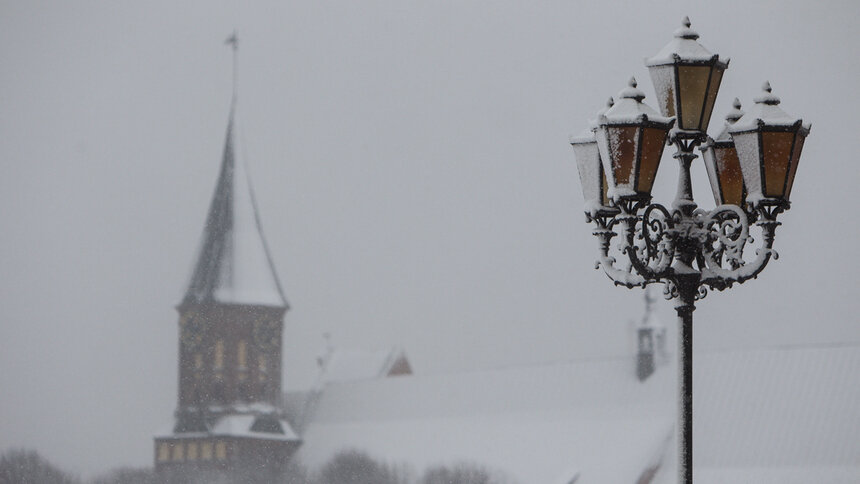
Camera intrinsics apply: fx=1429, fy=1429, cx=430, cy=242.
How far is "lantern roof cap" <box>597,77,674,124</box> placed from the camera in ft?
20.3

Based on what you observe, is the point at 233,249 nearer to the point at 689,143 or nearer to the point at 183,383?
the point at 183,383

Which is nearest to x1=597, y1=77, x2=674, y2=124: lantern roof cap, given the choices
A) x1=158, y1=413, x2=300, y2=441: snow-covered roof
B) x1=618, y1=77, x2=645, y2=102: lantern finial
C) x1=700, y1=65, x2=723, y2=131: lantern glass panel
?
x1=618, y1=77, x2=645, y2=102: lantern finial

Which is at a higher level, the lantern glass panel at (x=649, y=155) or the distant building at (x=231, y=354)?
the lantern glass panel at (x=649, y=155)

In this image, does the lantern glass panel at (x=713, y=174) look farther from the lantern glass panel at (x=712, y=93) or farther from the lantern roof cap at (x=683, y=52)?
the lantern roof cap at (x=683, y=52)

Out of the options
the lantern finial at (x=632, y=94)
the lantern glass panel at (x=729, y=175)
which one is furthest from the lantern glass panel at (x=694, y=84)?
the lantern glass panel at (x=729, y=175)

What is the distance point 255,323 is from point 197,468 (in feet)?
16.9

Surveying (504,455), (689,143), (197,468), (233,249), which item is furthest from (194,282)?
(689,143)

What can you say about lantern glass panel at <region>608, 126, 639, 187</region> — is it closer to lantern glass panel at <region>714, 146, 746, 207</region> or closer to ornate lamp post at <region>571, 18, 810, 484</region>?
ornate lamp post at <region>571, 18, 810, 484</region>

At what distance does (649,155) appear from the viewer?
622cm

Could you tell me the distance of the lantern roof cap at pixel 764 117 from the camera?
6.49m

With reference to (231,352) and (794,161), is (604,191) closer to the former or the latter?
(794,161)

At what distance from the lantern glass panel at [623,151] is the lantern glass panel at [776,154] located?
0.67 meters

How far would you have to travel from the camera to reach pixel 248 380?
151 ft

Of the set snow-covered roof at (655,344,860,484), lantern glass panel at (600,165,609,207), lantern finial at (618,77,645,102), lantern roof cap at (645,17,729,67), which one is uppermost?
lantern roof cap at (645,17,729,67)
